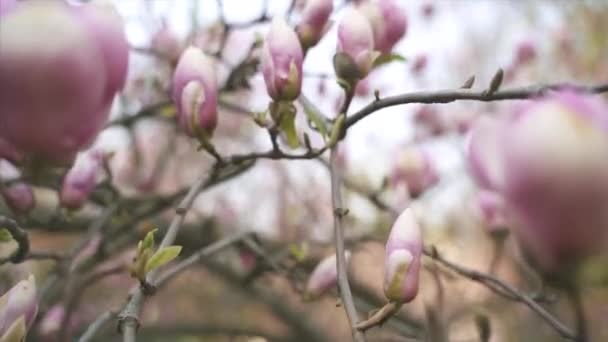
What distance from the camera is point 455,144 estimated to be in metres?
2.92

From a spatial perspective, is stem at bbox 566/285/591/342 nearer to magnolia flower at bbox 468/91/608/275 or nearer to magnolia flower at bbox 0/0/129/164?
magnolia flower at bbox 468/91/608/275

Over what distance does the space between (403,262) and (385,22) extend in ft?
1.27

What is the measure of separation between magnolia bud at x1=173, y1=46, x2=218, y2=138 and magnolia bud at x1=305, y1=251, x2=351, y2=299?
30cm

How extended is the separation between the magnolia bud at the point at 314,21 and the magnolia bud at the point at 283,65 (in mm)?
158

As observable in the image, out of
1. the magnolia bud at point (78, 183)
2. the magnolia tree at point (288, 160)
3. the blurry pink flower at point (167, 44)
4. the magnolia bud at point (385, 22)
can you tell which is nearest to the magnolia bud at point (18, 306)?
the magnolia tree at point (288, 160)

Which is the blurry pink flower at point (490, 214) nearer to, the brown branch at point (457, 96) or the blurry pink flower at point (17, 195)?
the brown branch at point (457, 96)

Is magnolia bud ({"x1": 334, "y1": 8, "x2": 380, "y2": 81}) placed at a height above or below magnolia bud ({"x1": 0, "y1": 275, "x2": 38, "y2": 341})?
above

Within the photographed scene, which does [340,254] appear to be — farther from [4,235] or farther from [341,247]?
[4,235]

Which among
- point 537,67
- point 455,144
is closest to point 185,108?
point 455,144

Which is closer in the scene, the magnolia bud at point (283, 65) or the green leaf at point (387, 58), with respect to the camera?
the magnolia bud at point (283, 65)

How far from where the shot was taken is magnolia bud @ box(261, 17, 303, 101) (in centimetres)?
81

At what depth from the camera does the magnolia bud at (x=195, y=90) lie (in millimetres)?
778

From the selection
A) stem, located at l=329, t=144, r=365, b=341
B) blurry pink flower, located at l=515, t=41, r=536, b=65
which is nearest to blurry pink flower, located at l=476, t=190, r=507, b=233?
stem, located at l=329, t=144, r=365, b=341

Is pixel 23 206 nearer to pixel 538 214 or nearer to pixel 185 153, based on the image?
pixel 538 214
